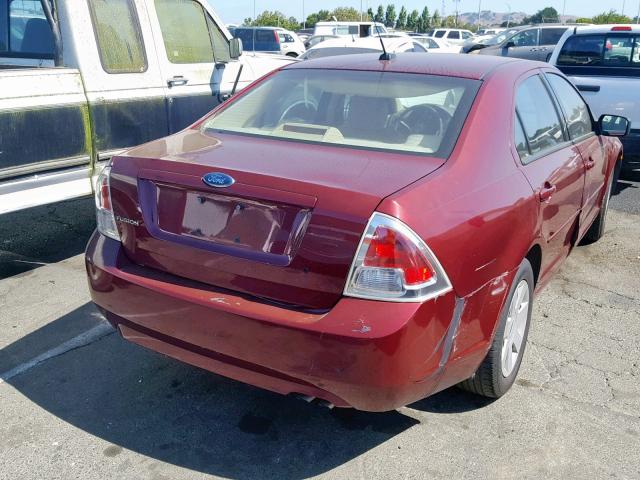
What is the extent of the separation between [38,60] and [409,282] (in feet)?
14.6

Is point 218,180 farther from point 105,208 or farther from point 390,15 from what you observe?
point 390,15

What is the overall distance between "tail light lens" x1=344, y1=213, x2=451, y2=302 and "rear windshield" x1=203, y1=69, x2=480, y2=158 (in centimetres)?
66

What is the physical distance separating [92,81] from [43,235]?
5.11ft

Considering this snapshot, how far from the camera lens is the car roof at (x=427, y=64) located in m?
3.56

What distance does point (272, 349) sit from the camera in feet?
8.46

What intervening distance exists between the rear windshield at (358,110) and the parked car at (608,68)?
4445 mm

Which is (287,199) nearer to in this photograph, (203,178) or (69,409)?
(203,178)

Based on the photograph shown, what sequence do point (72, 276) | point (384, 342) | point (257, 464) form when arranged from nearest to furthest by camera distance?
point (384, 342)
point (257, 464)
point (72, 276)

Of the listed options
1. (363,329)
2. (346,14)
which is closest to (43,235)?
(363,329)

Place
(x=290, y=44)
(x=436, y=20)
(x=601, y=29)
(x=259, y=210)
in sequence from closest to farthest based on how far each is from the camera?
(x=259, y=210) < (x=601, y=29) < (x=290, y=44) < (x=436, y=20)

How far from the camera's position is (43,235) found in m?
5.85

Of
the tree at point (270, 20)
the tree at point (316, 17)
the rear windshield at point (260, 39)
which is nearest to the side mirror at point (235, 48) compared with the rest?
the rear windshield at point (260, 39)

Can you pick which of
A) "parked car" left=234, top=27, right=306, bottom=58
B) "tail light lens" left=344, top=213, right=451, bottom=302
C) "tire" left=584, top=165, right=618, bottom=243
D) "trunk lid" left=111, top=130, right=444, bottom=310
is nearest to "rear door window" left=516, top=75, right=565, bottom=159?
"trunk lid" left=111, top=130, right=444, bottom=310

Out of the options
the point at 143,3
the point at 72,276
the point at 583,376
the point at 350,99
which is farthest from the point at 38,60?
the point at 583,376
